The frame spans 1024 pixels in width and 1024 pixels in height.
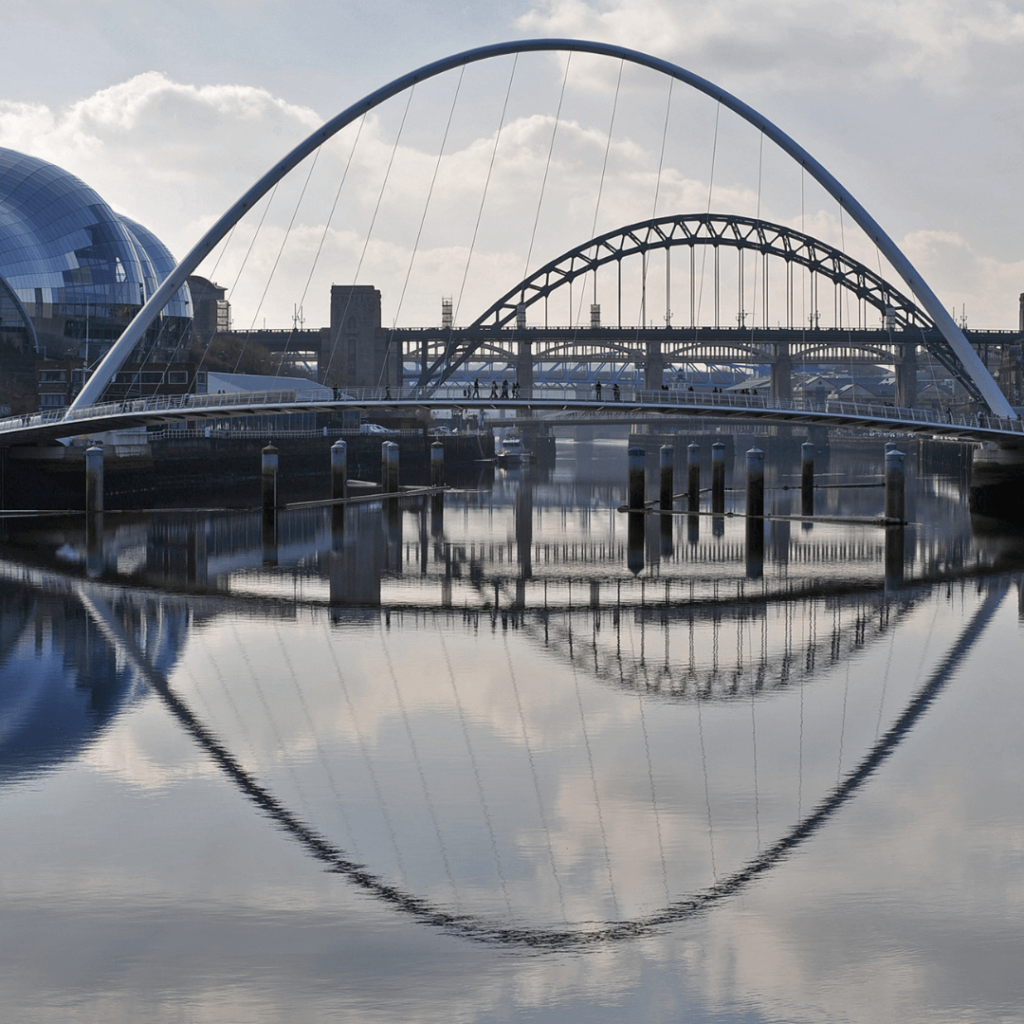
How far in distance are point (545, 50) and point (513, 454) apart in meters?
64.8

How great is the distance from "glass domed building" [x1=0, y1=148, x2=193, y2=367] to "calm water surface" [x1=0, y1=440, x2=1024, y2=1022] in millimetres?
49953

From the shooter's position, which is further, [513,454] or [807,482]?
[513,454]

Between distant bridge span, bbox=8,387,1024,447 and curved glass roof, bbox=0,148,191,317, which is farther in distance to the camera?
curved glass roof, bbox=0,148,191,317

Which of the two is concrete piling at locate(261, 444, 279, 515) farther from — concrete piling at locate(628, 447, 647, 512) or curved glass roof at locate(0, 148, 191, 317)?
curved glass roof at locate(0, 148, 191, 317)

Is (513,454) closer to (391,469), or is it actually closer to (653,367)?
(653,367)

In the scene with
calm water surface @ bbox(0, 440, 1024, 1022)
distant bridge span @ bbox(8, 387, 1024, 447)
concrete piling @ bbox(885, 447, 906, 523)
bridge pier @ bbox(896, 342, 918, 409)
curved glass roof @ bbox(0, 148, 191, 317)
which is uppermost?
curved glass roof @ bbox(0, 148, 191, 317)

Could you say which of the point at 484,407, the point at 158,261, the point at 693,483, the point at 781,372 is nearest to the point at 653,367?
the point at 781,372

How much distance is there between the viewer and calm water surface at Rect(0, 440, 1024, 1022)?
12.0 meters

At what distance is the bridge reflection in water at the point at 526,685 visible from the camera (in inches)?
597

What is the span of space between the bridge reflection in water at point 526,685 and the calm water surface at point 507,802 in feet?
0.28

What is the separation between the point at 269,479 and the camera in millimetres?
57156

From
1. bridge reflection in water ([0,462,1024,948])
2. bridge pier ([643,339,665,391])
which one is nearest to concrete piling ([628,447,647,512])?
bridge reflection in water ([0,462,1024,948])

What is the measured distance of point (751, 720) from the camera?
22484mm

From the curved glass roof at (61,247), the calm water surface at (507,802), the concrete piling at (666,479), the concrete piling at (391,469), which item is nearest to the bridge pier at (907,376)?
the concrete piling at (666,479)
